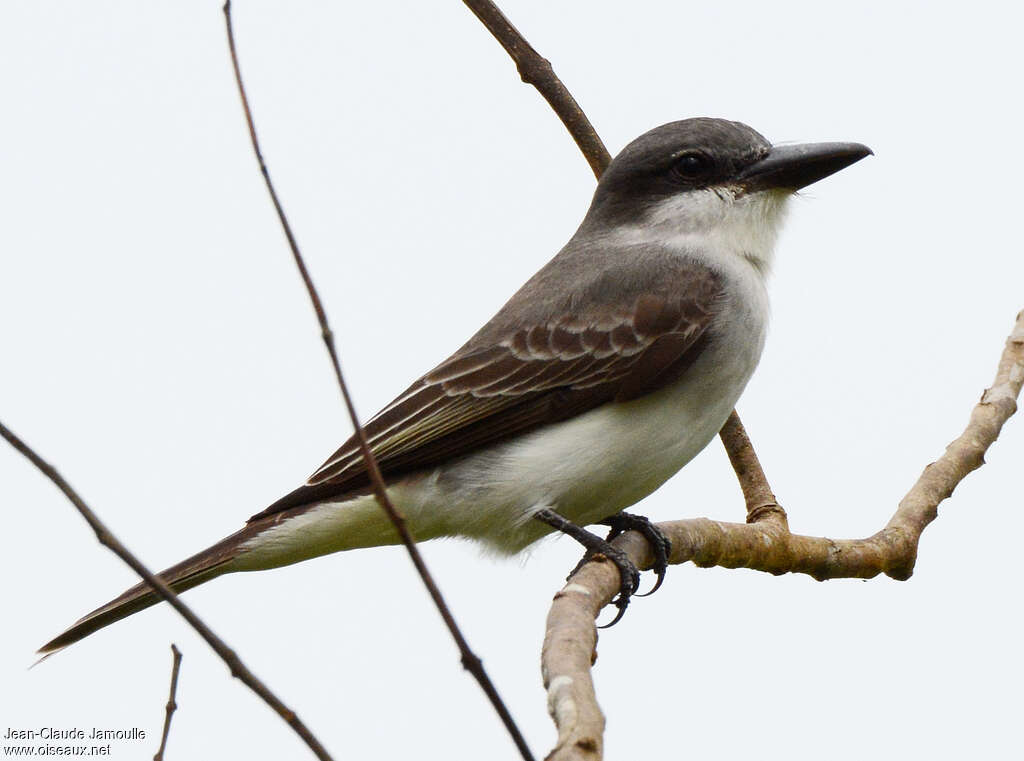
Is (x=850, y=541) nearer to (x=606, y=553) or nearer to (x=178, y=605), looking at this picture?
(x=606, y=553)

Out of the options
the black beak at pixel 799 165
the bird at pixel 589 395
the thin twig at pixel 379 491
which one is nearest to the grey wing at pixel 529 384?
the bird at pixel 589 395

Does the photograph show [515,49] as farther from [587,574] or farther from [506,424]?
[587,574]

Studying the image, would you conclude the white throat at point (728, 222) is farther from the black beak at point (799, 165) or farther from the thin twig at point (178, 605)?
the thin twig at point (178, 605)

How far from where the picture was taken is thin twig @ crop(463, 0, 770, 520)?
6.23 metres

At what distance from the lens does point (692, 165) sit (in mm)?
6781

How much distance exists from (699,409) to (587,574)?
1405 mm

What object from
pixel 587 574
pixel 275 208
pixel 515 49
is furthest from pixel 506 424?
pixel 275 208

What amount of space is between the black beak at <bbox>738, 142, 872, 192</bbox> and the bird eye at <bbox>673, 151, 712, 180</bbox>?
0.65ft

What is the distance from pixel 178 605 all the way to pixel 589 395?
3.56 meters

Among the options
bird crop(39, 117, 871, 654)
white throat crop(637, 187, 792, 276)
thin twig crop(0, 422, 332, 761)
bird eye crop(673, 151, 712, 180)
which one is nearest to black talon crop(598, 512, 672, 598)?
bird crop(39, 117, 871, 654)

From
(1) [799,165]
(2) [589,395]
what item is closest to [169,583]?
(2) [589,395]

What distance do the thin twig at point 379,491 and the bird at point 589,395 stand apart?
257cm

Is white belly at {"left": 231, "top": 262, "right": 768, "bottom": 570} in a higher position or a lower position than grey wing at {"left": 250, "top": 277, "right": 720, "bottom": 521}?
lower

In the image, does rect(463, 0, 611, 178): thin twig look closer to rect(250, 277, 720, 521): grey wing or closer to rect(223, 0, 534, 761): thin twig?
rect(250, 277, 720, 521): grey wing
